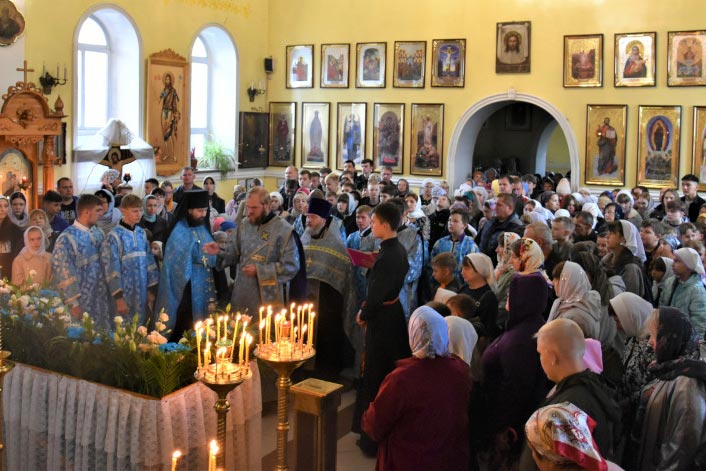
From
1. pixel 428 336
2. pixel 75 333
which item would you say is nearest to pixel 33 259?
pixel 75 333

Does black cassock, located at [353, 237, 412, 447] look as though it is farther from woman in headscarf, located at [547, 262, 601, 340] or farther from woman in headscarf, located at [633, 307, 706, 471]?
woman in headscarf, located at [633, 307, 706, 471]

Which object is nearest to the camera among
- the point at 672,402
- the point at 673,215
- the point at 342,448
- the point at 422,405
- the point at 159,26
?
the point at 422,405

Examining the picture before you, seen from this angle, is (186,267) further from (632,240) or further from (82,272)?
(632,240)

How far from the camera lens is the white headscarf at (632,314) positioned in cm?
514

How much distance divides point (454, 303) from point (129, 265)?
3.27 metres

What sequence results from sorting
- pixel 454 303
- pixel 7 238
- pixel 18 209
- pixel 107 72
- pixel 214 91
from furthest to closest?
1. pixel 214 91
2. pixel 107 72
3. pixel 18 209
4. pixel 7 238
5. pixel 454 303

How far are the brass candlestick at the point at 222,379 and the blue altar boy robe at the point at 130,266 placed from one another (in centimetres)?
340

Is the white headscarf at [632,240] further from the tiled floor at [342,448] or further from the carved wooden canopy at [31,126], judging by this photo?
the carved wooden canopy at [31,126]

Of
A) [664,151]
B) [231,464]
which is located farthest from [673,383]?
[664,151]

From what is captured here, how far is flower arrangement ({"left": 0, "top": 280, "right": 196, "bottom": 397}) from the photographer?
16.3ft

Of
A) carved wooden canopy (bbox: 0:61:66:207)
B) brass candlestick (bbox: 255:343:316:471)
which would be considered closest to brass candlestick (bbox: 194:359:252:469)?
brass candlestick (bbox: 255:343:316:471)

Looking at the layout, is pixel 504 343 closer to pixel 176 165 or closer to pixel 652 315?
pixel 652 315

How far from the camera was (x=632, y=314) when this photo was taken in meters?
5.16

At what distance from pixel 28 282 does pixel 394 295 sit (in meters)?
2.91
